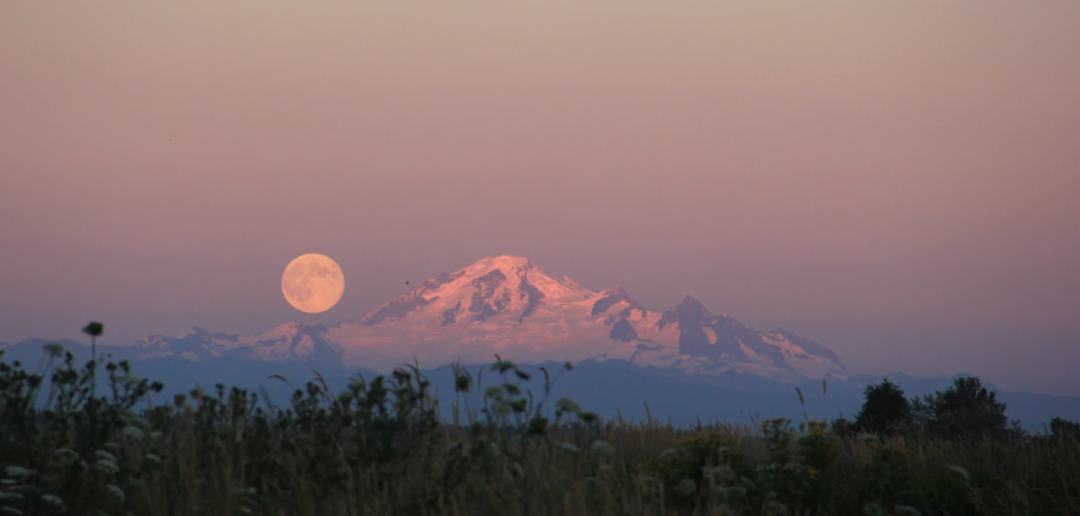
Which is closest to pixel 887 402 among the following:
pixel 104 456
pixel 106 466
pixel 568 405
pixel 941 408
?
pixel 941 408

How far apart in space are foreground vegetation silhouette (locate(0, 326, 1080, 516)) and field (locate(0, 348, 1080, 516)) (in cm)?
2

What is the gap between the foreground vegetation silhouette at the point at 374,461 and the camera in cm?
662

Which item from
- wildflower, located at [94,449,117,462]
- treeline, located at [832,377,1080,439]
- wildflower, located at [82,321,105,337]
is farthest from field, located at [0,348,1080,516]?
treeline, located at [832,377,1080,439]

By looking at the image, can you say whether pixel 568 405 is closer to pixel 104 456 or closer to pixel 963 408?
pixel 104 456

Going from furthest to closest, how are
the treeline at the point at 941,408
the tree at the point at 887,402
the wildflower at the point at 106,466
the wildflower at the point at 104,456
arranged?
the tree at the point at 887,402 → the treeline at the point at 941,408 → the wildflower at the point at 104,456 → the wildflower at the point at 106,466

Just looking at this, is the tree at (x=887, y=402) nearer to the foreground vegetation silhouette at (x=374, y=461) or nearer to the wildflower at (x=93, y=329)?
the foreground vegetation silhouette at (x=374, y=461)

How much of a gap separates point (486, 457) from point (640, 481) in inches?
62.8

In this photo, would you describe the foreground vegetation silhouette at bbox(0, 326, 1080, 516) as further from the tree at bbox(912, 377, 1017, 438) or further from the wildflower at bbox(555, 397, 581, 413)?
the tree at bbox(912, 377, 1017, 438)

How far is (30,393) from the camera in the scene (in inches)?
285

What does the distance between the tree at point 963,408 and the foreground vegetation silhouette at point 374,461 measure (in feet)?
69.4

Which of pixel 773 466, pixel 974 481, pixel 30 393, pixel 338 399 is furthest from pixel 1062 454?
pixel 30 393

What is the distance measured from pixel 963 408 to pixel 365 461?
94.8 ft

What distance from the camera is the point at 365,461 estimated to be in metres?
7.28

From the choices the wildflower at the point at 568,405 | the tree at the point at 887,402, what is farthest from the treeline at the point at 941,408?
the wildflower at the point at 568,405
